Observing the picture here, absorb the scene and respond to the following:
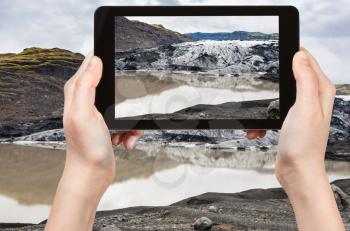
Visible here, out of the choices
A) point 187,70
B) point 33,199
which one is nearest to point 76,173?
point 187,70

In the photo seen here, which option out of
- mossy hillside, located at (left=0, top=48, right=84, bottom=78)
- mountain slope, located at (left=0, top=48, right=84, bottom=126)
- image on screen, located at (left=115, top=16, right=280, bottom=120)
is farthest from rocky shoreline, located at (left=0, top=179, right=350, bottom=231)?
mossy hillside, located at (left=0, top=48, right=84, bottom=78)

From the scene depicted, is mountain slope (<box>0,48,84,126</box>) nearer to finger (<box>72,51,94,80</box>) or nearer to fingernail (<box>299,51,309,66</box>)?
finger (<box>72,51,94,80</box>)

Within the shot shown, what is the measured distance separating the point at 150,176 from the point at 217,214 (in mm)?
1525

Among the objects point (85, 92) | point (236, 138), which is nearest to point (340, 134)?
point (236, 138)

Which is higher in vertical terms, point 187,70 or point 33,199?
point 187,70

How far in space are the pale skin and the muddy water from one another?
32 cm

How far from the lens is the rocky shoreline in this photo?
3.26m

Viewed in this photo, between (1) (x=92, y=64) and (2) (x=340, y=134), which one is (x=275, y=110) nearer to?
(1) (x=92, y=64)

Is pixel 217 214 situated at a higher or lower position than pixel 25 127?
lower

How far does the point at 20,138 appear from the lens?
6.73 metres

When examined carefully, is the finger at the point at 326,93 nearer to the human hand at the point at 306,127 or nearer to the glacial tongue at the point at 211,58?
the human hand at the point at 306,127

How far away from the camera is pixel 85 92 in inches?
29.1

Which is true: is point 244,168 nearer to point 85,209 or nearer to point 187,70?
point 187,70

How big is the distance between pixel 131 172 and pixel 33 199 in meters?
0.94
